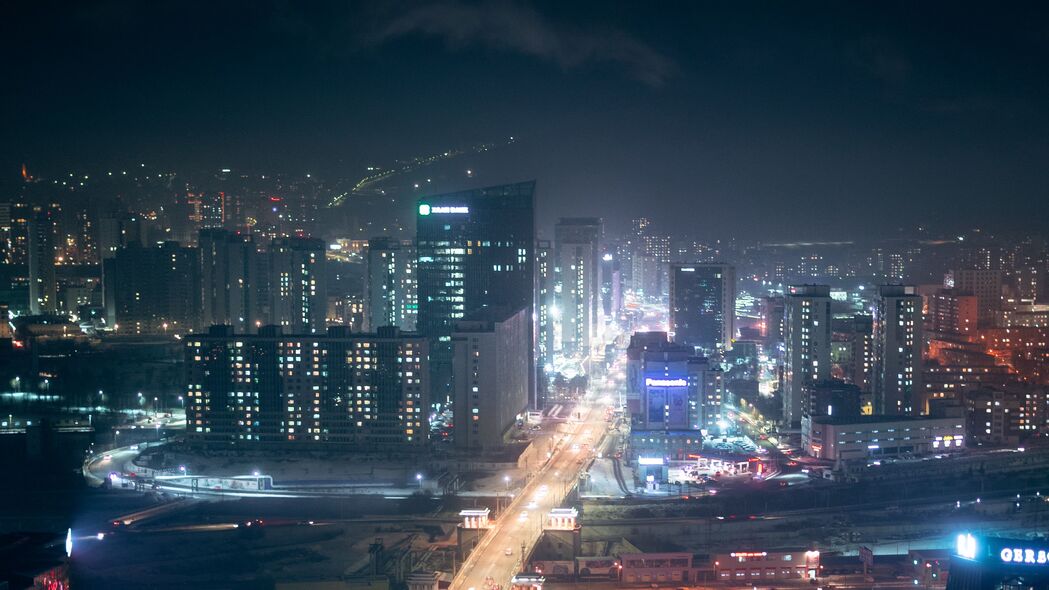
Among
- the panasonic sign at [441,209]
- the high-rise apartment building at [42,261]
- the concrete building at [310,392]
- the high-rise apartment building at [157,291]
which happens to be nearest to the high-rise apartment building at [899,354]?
the panasonic sign at [441,209]

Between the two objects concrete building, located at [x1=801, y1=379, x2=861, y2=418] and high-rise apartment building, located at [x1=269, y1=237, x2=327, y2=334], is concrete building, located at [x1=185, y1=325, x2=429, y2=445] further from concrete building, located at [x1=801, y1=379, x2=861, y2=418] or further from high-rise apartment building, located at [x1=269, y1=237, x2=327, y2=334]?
high-rise apartment building, located at [x1=269, y1=237, x2=327, y2=334]

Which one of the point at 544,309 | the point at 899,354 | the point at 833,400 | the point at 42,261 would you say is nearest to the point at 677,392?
the point at 833,400

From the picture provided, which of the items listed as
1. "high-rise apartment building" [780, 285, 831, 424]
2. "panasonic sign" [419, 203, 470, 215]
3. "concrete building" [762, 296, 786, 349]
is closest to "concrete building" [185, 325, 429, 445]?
"panasonic sign" [419, 203, 470, 215]

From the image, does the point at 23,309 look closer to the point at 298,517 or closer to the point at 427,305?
the point at 427,305

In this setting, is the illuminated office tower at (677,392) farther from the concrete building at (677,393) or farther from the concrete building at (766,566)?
the concrete building at (766,566)

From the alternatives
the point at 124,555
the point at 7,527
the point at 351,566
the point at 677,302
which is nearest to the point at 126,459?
the point at 7,527
